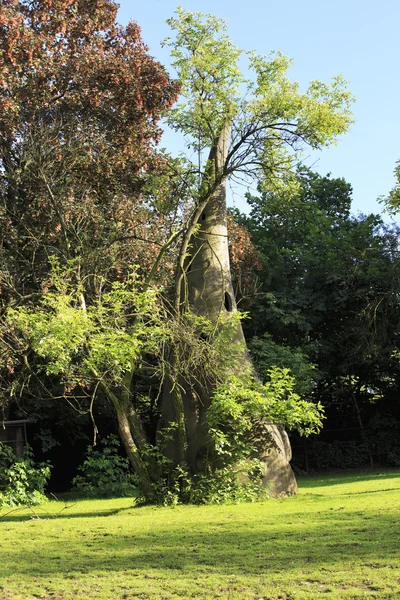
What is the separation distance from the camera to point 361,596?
555 centimetres

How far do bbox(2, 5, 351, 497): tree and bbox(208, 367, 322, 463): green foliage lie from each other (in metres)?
0.11

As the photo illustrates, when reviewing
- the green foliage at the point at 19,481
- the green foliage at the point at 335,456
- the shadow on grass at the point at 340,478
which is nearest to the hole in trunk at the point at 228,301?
the shadow on grass at the point at 340,478

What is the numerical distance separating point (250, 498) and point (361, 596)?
7746 millimetres

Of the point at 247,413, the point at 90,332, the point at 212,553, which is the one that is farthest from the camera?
the point at 247,413

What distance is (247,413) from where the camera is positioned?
1354 cm

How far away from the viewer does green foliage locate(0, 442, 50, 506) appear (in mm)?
15992

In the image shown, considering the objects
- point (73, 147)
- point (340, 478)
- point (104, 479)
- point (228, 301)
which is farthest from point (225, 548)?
point (340, 478)

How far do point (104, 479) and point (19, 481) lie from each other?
2615 millimetres

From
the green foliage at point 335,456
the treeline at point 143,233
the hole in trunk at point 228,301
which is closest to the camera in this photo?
the treeline at point 143,233

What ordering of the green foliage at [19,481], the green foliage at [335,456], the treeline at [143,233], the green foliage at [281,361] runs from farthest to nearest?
1. the green foliage at [335,456]
2. the green foliage at [281,361]
3. the green foliage at [19,481]
4. the treeline at [143,233]

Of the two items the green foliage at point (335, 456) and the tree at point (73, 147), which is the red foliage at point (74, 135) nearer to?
the tree at point (73, 147)

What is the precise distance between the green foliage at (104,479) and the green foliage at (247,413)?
16.7 ft

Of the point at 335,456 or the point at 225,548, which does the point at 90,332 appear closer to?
the point at 225,548

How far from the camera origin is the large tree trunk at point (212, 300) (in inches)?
543
